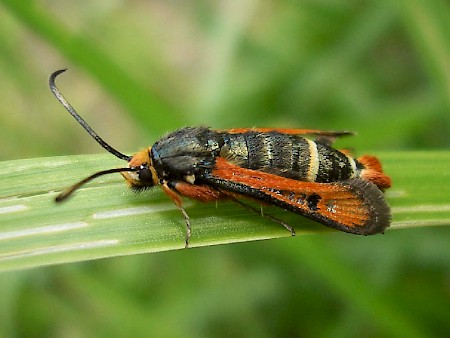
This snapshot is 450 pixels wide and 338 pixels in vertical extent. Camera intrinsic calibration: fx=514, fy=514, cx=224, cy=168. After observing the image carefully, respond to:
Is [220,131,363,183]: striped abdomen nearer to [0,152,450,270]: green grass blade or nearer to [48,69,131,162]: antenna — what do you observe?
[0,152,450,270]: green grass blade

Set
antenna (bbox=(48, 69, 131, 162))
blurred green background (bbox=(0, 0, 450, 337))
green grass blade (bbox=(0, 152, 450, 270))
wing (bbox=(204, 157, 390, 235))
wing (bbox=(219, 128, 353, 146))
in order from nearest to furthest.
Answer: green grass blade (bbox=(0, 152, 450, 270)) < wing (bbox=(204, 157, 390, 235)) < antenna (bbox=(48, 69, 131, 162)) < wing (bbox=(219, 128, 353, 146)) < blurred green background (bbox=(0, 0, 450, 337))

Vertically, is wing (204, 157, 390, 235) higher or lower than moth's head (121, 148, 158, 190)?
higher

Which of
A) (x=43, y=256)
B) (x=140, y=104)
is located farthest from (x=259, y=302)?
(x=43, y=256)

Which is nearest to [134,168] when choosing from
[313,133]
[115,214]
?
[115,214]

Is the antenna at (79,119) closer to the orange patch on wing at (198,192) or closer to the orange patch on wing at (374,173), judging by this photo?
the orange patch on wing at (198,192)

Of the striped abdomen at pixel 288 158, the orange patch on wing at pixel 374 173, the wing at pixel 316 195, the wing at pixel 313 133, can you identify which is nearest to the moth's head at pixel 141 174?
the wing at pixel 316 195

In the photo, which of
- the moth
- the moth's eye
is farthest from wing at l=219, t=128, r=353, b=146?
the moth's eye

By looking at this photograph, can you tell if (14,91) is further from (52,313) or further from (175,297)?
(175,297)
